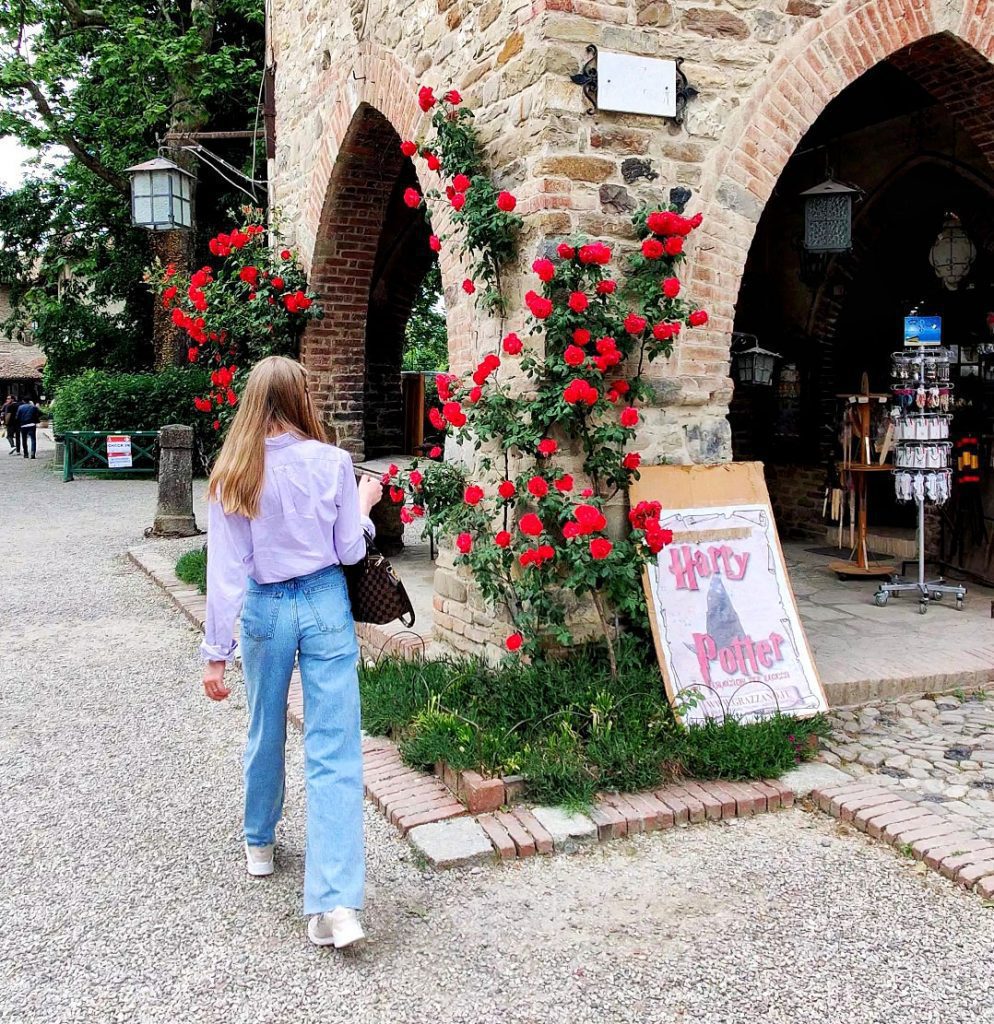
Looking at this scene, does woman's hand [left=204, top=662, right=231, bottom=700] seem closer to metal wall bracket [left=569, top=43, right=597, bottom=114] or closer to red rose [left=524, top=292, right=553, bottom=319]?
red rose [left=524, top=292, right=553, bottom=319]

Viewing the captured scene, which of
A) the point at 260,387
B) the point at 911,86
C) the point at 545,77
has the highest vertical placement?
the point at 911,86

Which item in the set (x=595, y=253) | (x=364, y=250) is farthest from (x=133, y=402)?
(x=595, y=253)

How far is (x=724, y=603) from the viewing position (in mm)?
4484

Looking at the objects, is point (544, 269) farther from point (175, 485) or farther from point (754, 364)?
point (175, 485)

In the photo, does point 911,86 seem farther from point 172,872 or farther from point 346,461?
point 172,872

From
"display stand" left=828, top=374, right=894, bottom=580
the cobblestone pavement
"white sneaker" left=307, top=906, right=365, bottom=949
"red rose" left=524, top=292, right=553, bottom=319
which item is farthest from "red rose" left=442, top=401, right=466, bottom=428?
"display stand" left=828, top=374, right=894, bottom=580

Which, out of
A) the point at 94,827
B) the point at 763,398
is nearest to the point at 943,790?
the point at 94,827

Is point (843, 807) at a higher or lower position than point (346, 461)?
lower

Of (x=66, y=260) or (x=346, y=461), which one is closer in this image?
(x=346, y=461)

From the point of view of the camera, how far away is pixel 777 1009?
2572 millimetres

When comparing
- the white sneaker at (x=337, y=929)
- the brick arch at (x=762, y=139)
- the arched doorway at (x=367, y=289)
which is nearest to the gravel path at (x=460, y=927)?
the white sneaker at (x=337, y=929)

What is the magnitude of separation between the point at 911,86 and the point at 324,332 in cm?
462

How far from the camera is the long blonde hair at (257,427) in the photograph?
114 inches

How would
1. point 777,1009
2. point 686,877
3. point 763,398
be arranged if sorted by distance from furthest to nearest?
point 763,398, point 686,877, point 777,1009
